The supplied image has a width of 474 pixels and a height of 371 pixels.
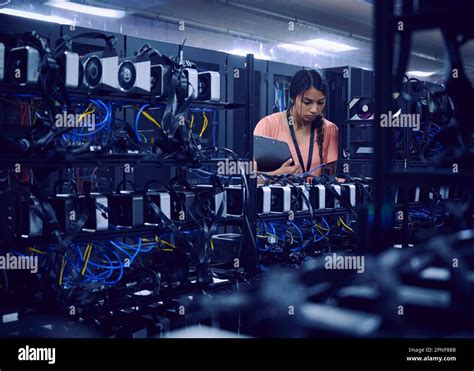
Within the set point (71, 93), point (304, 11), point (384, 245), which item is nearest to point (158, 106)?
point (71, 93)

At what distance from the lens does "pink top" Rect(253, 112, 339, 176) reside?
5051mm

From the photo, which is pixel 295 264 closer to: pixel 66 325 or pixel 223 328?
pixel 66 325

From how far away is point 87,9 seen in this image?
7516 millimetres

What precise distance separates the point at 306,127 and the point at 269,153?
2.57ft

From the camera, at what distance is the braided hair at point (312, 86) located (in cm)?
486

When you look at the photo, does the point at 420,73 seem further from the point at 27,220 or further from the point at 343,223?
the point at 27,220

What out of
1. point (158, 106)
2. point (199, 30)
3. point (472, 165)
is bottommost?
point (472, 165)

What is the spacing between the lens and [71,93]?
2.95 metres

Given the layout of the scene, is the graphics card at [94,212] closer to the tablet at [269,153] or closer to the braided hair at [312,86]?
the tablet at [269,153]

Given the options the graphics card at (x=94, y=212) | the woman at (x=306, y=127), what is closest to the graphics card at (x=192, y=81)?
the graphics card at (x=94, y=212)

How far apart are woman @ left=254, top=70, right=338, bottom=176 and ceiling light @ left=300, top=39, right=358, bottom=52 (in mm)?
4767

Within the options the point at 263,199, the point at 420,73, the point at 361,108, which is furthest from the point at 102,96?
the point at 420,73

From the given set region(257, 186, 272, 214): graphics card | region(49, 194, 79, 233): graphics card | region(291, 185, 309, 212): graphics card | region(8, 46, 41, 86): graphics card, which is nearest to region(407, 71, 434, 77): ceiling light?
region(291, 185, 309, 212): graphics card

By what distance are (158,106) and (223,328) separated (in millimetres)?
2541
